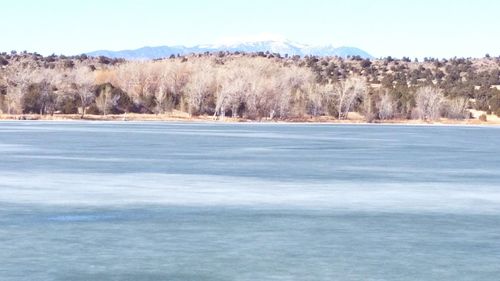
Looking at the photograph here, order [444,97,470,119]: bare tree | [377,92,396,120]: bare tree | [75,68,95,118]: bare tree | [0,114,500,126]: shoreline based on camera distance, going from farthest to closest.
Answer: [444,97,470,119]: bare tree < [377,92,396,120]: bare tree < [75,68,95,118]: bare tree < [0,114,500,126]: shoreline

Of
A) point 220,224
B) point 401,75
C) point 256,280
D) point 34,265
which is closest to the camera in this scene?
point 256,280

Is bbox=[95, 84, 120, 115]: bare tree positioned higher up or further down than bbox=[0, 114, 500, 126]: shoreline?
higher up

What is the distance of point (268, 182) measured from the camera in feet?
65.7

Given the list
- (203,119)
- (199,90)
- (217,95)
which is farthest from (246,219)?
(217,95)

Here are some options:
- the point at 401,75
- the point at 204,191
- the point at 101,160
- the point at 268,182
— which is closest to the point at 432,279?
the point at 204,191

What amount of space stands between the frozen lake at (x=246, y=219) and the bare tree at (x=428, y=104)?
6030cm

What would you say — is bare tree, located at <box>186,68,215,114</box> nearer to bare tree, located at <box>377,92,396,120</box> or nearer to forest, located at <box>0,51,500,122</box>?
forest, located at <box>0,51,500,122</box>

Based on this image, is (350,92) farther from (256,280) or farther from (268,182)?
(256,280)

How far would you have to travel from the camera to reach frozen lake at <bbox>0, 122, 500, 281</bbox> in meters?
10.5

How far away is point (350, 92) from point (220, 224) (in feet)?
242

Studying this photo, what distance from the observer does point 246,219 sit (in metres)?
14.2

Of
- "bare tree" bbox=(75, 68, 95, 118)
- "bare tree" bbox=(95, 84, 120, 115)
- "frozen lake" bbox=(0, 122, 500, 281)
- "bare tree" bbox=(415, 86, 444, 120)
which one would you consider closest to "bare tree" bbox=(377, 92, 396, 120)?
"bare tree" bbox=(415, 86, 444, 120)

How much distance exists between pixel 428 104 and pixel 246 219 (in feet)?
242

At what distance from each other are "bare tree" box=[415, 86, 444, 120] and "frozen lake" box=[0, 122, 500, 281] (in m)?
60.3
